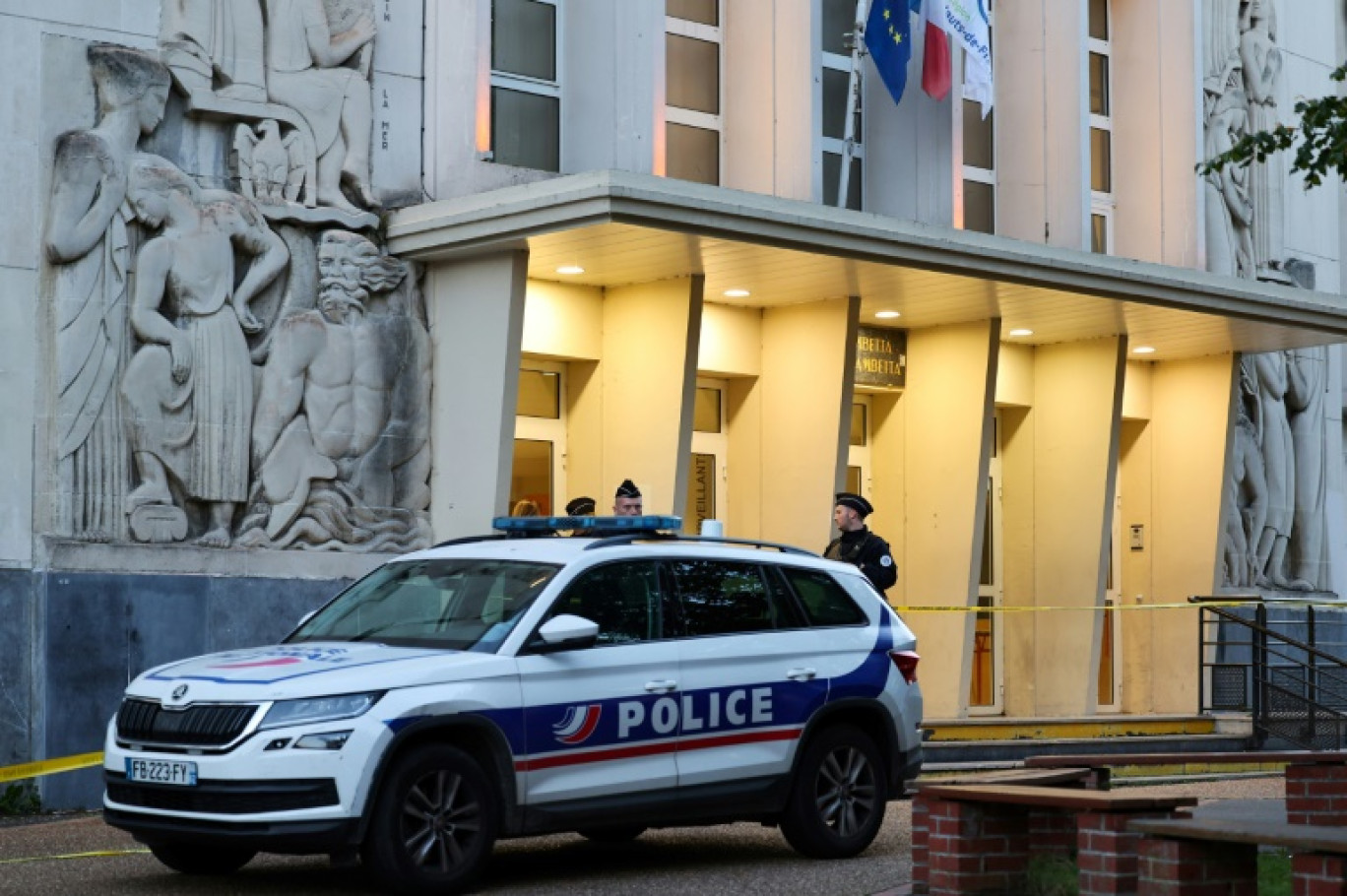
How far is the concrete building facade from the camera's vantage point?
17.2 metres

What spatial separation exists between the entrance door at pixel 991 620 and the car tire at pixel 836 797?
11.8 metres

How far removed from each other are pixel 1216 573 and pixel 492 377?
10.7m

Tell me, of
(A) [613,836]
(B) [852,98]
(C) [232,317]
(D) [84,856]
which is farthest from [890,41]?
(D) [84,856]

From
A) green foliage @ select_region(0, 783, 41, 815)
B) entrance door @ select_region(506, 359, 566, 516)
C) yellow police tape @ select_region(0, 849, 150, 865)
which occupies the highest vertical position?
entrance door @ select_region(506, 359, 566, 516)

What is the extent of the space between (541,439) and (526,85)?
3.11 meters

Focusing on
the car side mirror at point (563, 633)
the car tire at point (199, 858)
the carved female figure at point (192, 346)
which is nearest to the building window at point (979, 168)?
the carved female figure at point (192, 346)

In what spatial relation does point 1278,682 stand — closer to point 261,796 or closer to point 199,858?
point 199,858

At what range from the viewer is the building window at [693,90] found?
71.8 feet

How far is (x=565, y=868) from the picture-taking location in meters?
12.8

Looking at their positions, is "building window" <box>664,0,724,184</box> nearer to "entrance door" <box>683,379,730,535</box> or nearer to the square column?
"entrance door" <box>683,379,730,535</box>

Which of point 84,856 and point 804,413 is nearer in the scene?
point 84,856

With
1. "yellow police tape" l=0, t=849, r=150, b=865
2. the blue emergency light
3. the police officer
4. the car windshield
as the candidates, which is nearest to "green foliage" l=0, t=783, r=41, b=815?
"yellow police tape" l=0, t=849, r=150, b=865

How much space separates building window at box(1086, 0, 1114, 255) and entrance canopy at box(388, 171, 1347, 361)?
1601 millimetres

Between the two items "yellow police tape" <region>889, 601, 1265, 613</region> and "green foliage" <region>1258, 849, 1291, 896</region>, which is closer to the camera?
"green foliage" <region>1258, 849, 1291, 896</region>
